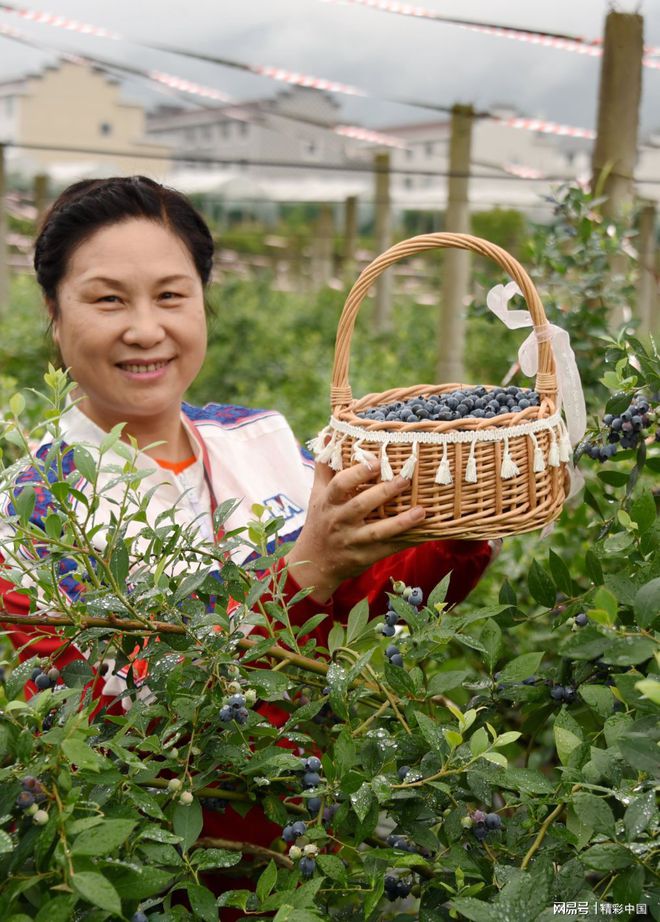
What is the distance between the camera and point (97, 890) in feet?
2.77

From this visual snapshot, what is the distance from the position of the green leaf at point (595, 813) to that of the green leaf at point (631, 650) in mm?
123

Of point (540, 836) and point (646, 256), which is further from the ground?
point (646, 256)

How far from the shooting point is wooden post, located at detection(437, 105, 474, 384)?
16.7 feet

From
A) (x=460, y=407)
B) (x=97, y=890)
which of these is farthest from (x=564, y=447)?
(x=97, y=890)

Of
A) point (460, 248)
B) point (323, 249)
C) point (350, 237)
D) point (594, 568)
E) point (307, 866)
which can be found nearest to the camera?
point (307, 866)

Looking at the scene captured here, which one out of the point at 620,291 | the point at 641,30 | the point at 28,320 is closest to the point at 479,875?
the point at 620,291

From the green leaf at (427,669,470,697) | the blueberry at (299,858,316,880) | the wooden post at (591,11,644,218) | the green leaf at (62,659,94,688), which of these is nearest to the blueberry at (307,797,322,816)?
the blueberry at (299,858,316,880)

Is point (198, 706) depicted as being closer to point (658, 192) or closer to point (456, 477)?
point (456, 477)

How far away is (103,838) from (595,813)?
0.43 metres

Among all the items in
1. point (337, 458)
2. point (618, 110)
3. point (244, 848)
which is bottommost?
point (244, 848)

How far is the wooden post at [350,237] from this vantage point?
9758mm

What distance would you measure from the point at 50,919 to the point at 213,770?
0.34m

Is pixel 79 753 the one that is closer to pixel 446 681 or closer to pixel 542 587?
pixel 446 681

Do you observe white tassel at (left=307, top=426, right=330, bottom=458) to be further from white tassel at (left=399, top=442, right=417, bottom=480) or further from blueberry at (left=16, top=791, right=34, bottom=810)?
blueberry at (left=16, top=791, right=34, bottom=810)
